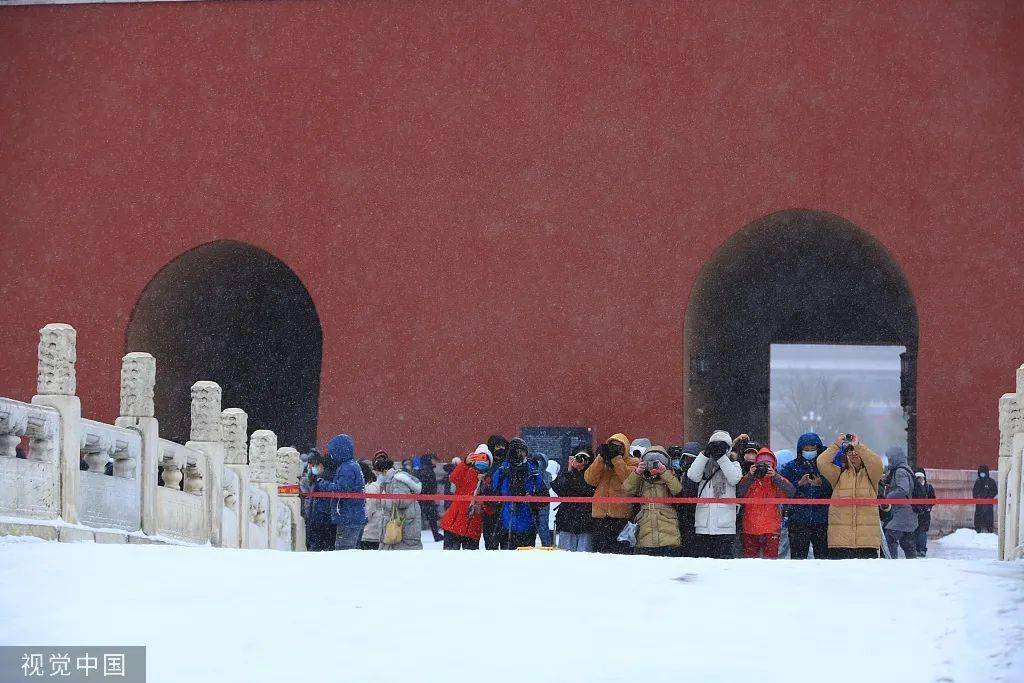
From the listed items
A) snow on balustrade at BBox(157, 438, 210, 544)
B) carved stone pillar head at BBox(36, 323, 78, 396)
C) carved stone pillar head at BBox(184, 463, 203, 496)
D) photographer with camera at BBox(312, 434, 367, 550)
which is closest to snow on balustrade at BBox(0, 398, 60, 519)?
carved stone pillar head at BBox(36, 323, 78, 396)

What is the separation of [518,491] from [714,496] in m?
1.35

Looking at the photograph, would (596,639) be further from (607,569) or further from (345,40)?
(345,40)

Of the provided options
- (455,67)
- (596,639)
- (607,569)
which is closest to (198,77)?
(455,67)

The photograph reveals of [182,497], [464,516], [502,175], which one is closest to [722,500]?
[464,516]

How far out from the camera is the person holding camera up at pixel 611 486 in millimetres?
9266

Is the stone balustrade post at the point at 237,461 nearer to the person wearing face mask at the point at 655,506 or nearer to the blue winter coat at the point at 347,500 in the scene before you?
the blue winter coat at the point at 347,500

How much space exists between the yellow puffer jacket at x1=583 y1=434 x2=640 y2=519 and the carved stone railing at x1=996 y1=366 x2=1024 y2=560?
221cm

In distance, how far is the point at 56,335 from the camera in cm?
847

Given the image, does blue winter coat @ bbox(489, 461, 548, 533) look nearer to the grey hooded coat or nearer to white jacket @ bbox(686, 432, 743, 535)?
white jacket @ bbox(686, 432, 743, 535)

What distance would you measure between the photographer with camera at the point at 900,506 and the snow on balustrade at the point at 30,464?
18.4 feet

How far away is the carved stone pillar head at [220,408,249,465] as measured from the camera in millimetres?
11164

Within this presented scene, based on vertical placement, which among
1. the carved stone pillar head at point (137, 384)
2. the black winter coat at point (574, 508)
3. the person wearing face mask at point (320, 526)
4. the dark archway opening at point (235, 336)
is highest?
the dark archway opening at point (235, 336)

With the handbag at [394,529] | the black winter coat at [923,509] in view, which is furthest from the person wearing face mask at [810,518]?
the handbag at [394,529]

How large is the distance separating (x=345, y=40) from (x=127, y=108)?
2423 millimetres
